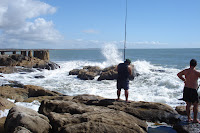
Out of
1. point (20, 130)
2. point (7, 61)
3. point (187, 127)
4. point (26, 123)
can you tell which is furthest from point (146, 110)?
point (7, 61)

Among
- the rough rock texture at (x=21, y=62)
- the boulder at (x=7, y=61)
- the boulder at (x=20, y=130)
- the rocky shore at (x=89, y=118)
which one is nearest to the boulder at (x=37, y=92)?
the rocky shore at (x=89, y=118)

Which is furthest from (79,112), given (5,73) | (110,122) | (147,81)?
(5,73)

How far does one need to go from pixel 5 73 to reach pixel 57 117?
55.0 feet

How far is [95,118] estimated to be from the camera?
4.68 metres

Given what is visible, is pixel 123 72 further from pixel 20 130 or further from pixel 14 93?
pixel 14 93

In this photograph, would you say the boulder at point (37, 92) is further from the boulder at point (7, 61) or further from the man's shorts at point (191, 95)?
the boulder at point (7, 61)

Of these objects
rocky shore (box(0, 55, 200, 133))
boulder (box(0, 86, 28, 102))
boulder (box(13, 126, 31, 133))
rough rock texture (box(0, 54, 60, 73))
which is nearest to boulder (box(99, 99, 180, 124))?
rocky shore (box(0, 55, 200, 133))

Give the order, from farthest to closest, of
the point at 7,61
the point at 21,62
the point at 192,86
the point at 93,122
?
the point at 21,62, the point at 7,61, the point at 192,86, the point at 93,122

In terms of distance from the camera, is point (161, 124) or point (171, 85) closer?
point (161, 124)

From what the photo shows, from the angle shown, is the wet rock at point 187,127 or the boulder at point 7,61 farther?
the boulder at point 7,61

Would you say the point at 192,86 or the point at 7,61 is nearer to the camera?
the point at 192,86

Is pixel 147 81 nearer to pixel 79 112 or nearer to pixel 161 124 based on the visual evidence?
pixel 161 124

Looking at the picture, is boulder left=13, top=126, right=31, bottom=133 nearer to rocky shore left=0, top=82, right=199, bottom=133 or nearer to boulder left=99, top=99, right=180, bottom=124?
rocky shore left=0, top=82, right=199, bottom=133

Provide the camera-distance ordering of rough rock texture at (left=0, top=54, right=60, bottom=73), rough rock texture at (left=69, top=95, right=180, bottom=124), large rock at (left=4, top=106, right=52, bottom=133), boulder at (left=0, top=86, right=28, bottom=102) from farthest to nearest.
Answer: rough rock texture at (left=0, top=54, right=60, bottom=73) → boulder at (left=0, top=86, right=28, bottom=102) → rough rock texture at (left=69, top=95, right=180, bottom=124) → large rock at (left=4, top=106, right=52, bottom=133)
